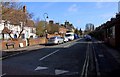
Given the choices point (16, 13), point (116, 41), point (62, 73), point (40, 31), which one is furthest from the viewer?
point (40, 31)

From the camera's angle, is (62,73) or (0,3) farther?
(0,3)

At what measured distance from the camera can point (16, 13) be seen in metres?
50.7

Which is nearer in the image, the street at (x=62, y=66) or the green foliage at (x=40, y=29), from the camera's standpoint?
the street at (x=62, y=66)

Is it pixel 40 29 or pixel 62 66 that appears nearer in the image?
pixel 62 66

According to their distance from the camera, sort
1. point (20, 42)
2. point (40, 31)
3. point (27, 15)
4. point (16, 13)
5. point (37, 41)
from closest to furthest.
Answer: point (20, 42), point (16, 13), point (37, 41), point (27, 15), point (40, 31)

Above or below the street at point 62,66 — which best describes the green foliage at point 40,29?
above

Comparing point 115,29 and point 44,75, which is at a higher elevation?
point 115,29

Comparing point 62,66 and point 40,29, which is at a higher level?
point 40,29

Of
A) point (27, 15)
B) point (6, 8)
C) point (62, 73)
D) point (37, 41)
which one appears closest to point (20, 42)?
point (6, 8)

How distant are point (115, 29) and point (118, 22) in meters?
0.98

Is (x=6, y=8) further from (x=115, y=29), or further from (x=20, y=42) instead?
(x=115, y=29)

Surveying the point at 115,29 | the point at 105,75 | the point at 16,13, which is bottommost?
the point at 105,75

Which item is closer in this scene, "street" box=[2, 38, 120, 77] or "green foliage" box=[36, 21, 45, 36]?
"street" box=[2, 38, 120, 77]

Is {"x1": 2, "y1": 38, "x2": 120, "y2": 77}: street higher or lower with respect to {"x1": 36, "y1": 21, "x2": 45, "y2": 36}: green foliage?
lower
